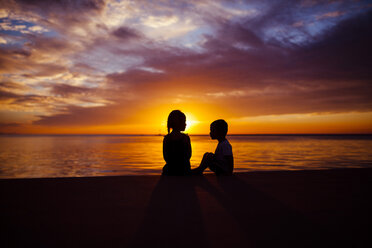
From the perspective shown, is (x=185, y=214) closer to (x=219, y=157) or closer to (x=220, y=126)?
(x=219, y=157)

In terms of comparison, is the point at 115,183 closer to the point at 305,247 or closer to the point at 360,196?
the point at 305,247

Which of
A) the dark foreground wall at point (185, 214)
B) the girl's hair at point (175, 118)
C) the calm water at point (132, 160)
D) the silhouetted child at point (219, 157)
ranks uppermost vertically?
the girl's hair at point (175, 118)

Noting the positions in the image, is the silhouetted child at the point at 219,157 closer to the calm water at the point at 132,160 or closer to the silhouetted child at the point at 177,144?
the silhouetted child at the point at 177,144

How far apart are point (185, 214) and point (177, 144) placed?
9.67 ft

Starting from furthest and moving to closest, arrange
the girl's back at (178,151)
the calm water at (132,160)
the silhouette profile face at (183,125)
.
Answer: the calm water at (132,160) → the silhouette profile face at (183,125) → the girl's back at (178,151)

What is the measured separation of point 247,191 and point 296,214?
143cm

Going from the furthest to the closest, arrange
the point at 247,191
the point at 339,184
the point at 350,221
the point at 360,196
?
the point at 339,184 → the point at 247,191 → the point at 360,196 → the point at 350,221

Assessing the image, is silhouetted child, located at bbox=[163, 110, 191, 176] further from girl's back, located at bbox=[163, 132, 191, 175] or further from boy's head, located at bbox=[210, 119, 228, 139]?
boy's head, located at bbox=[210, 119, 228, 139]

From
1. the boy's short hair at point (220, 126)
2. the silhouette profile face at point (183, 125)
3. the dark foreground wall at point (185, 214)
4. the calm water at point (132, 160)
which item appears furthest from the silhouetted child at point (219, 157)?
the calm water at point (132, 160)

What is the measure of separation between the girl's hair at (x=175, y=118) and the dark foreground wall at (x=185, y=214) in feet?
5.29

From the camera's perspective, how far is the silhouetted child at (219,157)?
6.35 m

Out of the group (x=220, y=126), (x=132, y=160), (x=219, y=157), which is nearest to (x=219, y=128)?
(x=220, y=126)

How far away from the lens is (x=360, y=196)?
4.12 m

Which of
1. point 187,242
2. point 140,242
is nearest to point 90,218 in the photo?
point 140,242
